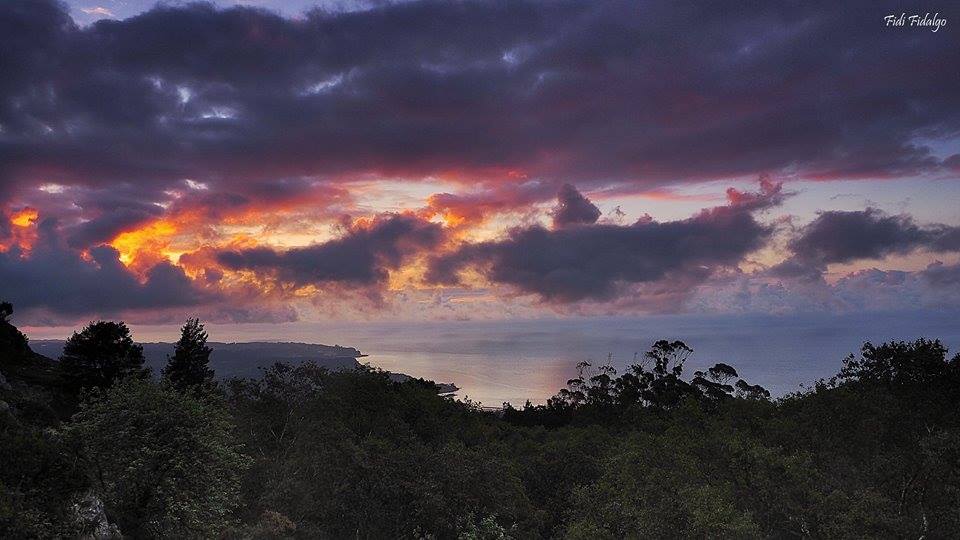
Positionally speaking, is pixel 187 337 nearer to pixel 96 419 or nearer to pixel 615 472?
pixel 96 419

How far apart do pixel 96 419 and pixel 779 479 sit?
3684cm

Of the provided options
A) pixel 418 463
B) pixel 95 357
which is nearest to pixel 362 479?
pixel 418 463

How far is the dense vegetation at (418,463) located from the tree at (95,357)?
17 cm

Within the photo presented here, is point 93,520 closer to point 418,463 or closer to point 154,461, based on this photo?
point 154,461

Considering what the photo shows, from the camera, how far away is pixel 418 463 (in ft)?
149

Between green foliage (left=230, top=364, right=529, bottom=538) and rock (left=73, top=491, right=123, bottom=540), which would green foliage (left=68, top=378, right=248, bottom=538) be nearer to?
rock (left=73, top=491, right=123, bottom=540)

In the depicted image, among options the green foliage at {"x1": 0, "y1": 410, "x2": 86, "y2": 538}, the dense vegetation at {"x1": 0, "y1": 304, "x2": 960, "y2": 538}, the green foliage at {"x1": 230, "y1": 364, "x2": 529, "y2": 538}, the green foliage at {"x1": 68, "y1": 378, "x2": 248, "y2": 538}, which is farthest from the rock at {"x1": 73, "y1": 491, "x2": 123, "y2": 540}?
the green foliage at {"x1": 230, "y1": 364, "x2": 529, "y2": 538}

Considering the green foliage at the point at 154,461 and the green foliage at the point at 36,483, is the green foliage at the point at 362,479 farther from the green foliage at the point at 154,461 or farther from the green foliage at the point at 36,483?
the green foliage at the point at 36,483

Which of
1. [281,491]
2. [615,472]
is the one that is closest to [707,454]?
[615,472]

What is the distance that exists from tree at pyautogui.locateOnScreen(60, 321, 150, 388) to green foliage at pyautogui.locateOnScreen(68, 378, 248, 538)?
29013 millimetres

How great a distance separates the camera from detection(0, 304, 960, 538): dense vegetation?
28.2m

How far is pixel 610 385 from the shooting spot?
108 metres

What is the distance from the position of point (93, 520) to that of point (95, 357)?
125 feet

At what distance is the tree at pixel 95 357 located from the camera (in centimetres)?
5581
